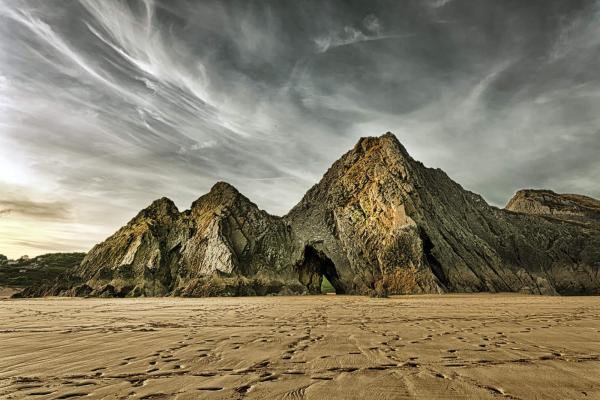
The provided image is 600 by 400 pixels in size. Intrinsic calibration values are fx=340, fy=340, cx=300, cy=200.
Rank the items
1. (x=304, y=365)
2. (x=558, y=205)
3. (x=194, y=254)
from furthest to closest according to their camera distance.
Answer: (x=558, y=205) < (x=194, y=254) < (x=304, y=365)

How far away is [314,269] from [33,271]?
47591mm

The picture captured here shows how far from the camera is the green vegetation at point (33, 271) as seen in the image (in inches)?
1818

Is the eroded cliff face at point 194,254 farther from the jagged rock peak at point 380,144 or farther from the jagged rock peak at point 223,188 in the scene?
the jagged rock peak at point 380,144

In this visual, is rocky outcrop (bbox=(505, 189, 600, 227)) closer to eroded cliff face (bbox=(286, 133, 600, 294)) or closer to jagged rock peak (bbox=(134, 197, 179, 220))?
eroded cliff face (bbox=(286, 133, 600, 294))

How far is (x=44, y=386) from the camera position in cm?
315

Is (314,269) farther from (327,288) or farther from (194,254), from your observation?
(327,288)

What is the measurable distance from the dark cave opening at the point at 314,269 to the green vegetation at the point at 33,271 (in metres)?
A: 28.6

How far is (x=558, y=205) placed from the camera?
206 feet

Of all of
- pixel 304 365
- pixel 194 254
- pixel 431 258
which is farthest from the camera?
pixel 194 254

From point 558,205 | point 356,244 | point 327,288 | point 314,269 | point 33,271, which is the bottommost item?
point 327,288

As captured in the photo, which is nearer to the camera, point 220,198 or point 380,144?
point 220,198

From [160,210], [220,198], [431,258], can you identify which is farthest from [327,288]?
[160,210]

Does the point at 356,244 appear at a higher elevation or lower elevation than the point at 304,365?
higher

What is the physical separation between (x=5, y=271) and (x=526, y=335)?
70.2 metres
